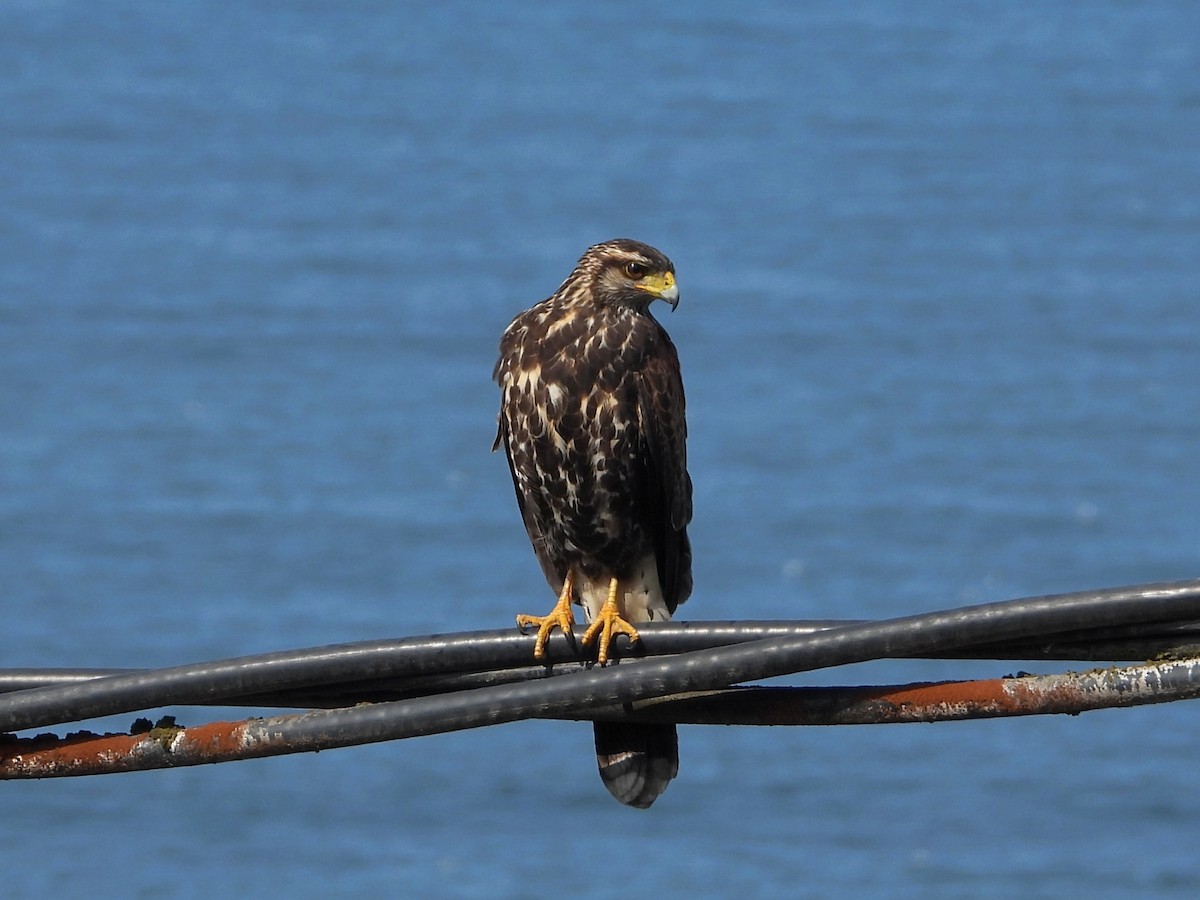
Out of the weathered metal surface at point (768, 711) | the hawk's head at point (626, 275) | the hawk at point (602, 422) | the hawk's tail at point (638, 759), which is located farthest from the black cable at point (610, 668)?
the hawk's head at point (626, 275)

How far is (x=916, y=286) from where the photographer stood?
80688 mm

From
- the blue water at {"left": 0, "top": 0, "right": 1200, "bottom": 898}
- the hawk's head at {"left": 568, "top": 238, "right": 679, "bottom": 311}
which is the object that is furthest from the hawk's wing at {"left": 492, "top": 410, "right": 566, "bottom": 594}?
the blue water at {"left": 0, "top": 0, "right": 1200, "bottom": 898}

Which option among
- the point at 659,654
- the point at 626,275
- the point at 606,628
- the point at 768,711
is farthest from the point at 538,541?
the point at 768,711

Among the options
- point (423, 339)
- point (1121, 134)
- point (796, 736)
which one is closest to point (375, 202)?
point (423, 339)

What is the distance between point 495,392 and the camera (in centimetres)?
5953

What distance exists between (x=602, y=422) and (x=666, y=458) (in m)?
0.24

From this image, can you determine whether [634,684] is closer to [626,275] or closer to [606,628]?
[606,628]

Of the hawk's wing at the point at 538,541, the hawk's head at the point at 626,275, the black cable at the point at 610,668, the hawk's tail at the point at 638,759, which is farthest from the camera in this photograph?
the hawk's wing at the point at 538,541

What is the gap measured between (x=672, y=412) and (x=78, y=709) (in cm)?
319

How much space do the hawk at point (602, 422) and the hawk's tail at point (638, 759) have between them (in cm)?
84

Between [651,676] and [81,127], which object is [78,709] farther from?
[81,127]

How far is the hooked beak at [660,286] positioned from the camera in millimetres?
7238

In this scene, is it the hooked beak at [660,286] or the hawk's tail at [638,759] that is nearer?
the hawk's tail at [638,759]

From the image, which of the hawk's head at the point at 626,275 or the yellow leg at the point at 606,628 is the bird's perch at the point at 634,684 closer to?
the yellow leg at the point at 606,628
